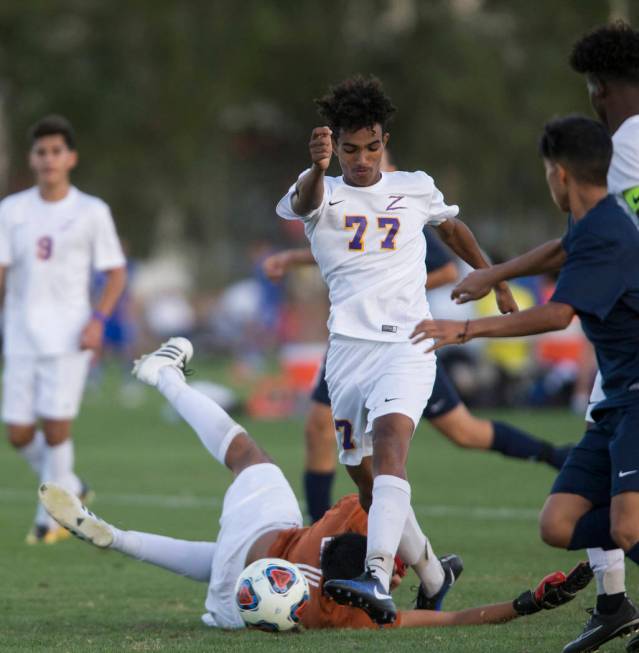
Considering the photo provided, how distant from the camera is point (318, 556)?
21.2ft

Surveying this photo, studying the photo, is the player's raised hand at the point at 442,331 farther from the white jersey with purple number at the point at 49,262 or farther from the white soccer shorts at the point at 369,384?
the white jersey with purple number at the point at 49,262

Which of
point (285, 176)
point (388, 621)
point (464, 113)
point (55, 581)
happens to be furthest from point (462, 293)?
point (285, 176)

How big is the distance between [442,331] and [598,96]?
168 cm

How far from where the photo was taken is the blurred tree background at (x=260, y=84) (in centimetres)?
4181

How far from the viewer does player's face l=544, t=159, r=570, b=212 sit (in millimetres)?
5773

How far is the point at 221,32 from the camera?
43.1 meters

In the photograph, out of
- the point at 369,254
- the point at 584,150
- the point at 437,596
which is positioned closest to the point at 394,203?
the point at 369,254

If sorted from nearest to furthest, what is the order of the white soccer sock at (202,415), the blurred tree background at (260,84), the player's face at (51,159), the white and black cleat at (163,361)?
the white soccer sock at (202,415)
the white and black cleat at (163,361)
the player's face at (51,159)
the blurred tree background at (260,84)

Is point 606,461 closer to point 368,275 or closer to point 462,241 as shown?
point 368,275

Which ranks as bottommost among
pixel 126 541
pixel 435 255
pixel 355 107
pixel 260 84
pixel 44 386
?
pixel 126 541

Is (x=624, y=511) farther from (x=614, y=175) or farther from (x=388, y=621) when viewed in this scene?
(x=614, y=175)

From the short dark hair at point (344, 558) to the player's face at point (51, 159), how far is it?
4523mm

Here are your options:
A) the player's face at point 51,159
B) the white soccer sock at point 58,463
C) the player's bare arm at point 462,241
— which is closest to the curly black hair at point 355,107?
the player's bare arm at point 462,241

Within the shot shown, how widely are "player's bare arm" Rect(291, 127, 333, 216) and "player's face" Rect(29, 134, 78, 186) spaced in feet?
11.6
